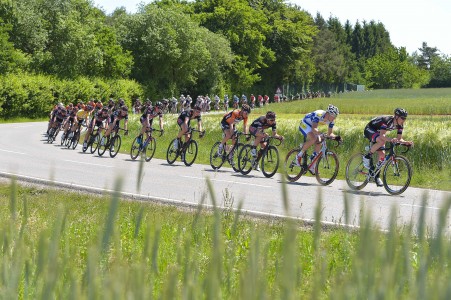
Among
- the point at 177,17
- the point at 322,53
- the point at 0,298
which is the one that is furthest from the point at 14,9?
the point at 322,53

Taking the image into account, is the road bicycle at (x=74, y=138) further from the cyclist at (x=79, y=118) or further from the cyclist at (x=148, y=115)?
the cyclist at (x=148, y=115)

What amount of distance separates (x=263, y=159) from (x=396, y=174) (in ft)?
13.3

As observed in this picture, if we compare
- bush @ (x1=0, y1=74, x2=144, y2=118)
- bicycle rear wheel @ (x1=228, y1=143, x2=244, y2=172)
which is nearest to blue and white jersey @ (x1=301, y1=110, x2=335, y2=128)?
bicycle rear wheel @ (x1=228, y1=143, x2=244, y2=172)

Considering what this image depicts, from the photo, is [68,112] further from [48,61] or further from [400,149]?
[48,61]

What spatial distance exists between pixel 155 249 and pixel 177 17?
74194 millimetres

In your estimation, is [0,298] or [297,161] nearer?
[0,298]

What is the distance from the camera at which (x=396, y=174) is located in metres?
15.2

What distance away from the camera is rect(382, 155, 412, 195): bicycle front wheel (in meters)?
15.1

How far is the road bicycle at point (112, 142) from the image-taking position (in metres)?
24.3

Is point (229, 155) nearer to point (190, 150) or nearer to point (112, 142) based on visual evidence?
point (190, 150)

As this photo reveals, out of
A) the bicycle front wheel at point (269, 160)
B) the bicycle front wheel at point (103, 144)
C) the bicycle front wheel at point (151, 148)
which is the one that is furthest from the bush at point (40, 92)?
the bicycle front wheel at point (269, 160)

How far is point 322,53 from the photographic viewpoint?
5182 inches

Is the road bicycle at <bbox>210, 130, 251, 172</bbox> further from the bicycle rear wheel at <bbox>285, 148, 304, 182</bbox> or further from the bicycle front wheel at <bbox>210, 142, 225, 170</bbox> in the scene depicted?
the bicycle rear wheel at <bbox>285, 148, 304, 182</bbox>

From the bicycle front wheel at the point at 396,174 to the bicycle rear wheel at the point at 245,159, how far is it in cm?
442
